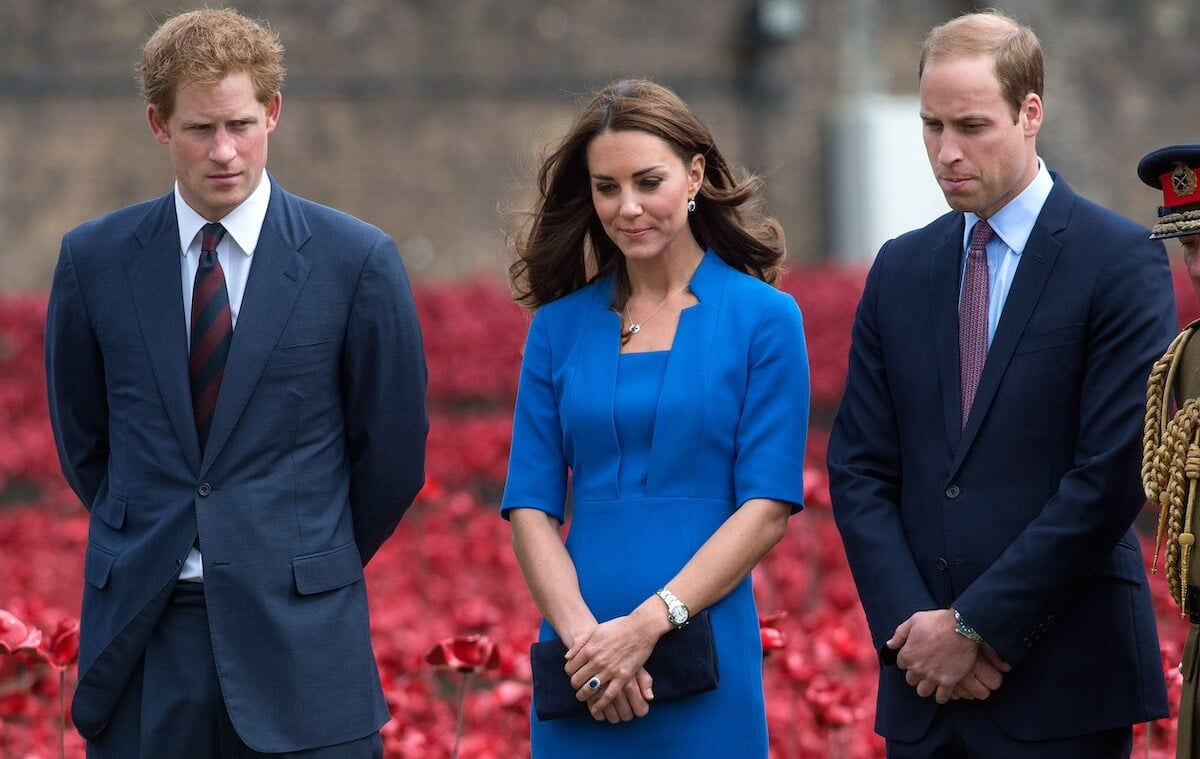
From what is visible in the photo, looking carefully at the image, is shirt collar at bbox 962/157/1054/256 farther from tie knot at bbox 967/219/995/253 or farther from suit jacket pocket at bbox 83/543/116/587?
suit jacket pocket at bbox 83/543/116/587

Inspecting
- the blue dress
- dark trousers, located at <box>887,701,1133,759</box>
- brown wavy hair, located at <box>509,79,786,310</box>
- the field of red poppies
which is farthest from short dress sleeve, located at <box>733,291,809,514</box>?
the field of red poppies

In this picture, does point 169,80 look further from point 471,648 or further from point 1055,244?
point 1055,244

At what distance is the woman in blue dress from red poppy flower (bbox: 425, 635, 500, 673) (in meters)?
0.52

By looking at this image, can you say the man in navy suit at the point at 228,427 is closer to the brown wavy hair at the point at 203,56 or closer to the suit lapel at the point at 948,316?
the brown wavy hair at the point at 203,56

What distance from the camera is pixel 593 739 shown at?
3.42 metres

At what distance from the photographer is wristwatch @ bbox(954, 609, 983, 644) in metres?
3.29

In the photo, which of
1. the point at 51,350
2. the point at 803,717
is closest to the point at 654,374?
the point at 51,350

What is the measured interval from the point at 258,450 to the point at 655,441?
789 mm

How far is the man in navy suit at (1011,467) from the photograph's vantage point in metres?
3.29

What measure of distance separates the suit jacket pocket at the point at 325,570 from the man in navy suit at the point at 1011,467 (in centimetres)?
100

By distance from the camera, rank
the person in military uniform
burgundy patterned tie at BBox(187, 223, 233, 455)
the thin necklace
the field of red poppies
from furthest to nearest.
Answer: the field of red poppies
the thin necklace
burgundy patterned tie at BBox(187, 223, 233, 455)
the person in military uniform

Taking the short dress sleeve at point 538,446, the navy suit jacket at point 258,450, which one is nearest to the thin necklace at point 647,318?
the short dress sleeve at point 538,446

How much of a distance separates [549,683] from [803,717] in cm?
175

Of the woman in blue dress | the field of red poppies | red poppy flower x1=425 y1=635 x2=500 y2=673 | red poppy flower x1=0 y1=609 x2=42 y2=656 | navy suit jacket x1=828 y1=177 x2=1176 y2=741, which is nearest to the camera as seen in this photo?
navy suit jacket x1=828 y1=177 x2=1176 y2=741
